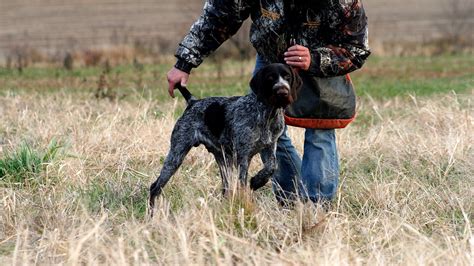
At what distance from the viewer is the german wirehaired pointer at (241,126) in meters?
5.63

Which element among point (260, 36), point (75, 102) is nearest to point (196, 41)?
point (260, 36)

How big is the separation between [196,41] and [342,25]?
1014mm

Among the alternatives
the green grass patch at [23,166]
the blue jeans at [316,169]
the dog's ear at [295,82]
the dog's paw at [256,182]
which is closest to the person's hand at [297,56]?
the dog's ear at [295,82]

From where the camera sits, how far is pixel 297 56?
19.2 ft

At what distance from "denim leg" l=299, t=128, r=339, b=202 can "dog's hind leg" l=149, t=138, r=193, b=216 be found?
876mm

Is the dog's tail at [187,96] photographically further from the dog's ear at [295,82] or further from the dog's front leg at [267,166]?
the dog's ear at [295,82]

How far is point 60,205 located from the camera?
6.21 metres

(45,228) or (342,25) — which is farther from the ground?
(342,25)

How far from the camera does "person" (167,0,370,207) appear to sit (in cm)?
607

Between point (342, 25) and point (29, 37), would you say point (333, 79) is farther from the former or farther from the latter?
point (29, 37)

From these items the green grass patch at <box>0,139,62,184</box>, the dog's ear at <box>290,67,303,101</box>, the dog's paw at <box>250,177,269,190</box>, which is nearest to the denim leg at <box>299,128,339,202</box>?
the dog's paw at <box>250,177,269,190</box>

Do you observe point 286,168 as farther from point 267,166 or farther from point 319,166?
point 267,166

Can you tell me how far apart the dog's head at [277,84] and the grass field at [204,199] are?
601 mm

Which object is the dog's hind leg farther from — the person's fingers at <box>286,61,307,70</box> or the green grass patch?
the green grass patch
